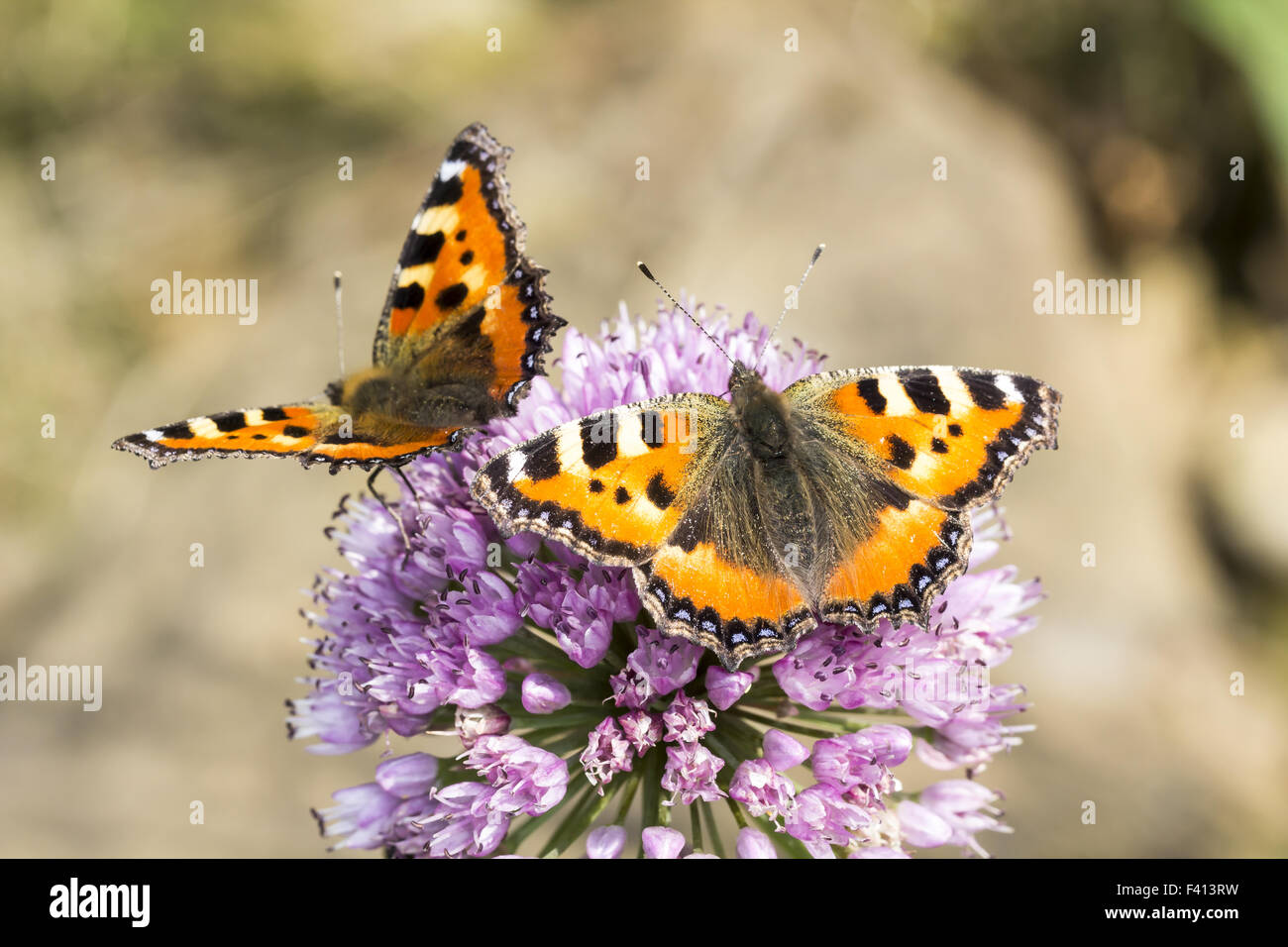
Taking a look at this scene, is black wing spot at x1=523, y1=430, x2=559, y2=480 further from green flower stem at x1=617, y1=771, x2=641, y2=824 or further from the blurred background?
the blurred background

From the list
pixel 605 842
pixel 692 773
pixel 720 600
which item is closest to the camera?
pixel 720 600

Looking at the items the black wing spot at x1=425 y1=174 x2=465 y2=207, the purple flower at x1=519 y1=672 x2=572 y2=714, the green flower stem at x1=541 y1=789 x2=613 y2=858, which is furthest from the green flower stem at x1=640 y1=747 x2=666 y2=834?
the black wing spot at x1=425 y1=174 x2=465 y2=207

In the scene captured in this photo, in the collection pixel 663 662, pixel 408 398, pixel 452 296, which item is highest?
pixel 452 296

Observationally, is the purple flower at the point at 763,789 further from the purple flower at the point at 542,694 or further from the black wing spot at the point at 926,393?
the black wing spot at the point at 926,393

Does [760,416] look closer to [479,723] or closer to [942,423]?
[942,423]

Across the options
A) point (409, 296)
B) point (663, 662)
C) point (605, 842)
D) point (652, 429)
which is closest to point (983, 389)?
point (652, 429)

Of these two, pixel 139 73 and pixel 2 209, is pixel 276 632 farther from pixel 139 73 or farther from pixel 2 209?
pixel 139 73

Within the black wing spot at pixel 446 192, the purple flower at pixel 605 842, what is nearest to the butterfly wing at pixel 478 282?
the black wing spot at pixel 446 192
